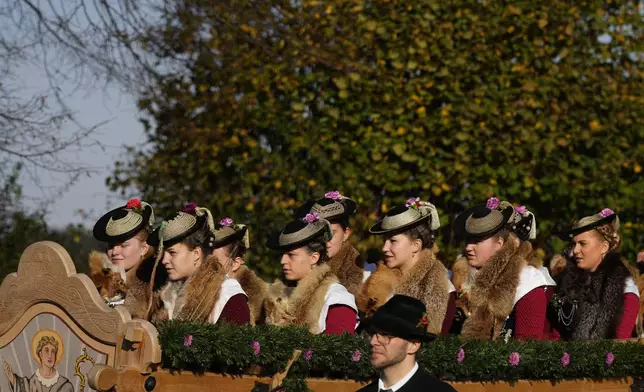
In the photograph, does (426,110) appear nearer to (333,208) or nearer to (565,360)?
(333,208)

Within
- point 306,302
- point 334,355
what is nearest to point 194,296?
point 306,302

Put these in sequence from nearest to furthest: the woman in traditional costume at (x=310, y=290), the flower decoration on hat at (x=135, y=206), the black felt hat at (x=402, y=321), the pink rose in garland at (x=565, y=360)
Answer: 1. the black felt hat at (x=402, y=321)
2. the pink rose in garland at (x=565, y=360)
3. the woman in traditional costume at (x=310, y=290)
4. the flower decoration on hat at (x=135, y=206)

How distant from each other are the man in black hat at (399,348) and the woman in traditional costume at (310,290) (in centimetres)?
189

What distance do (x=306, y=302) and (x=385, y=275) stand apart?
20.2 inches

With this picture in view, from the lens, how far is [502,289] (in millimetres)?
7102

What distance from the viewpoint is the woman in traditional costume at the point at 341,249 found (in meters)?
7.94

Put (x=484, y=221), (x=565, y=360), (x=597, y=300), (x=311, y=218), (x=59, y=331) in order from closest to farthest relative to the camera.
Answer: (x=59, y=331) → (x=565, y=360) → (x=311, y=218) → (x=484, y=221) → (x=597, y=300)

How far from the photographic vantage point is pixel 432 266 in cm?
694

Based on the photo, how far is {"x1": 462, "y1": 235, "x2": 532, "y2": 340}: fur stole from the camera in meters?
7.09

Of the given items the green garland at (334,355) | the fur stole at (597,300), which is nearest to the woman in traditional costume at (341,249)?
the fur stole at (597,300)

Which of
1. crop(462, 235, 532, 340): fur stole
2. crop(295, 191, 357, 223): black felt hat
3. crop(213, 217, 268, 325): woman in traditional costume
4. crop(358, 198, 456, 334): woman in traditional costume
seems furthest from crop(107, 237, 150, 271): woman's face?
crop(462, 235, 532, 340): fur stole

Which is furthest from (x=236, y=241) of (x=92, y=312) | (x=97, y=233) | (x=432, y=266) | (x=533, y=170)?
(x=533, y=170)

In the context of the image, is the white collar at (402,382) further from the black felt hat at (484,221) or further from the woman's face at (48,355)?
the black felt hat at (484,221)

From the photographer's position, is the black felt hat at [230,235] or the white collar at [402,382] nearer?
the white collar at [402,382]
